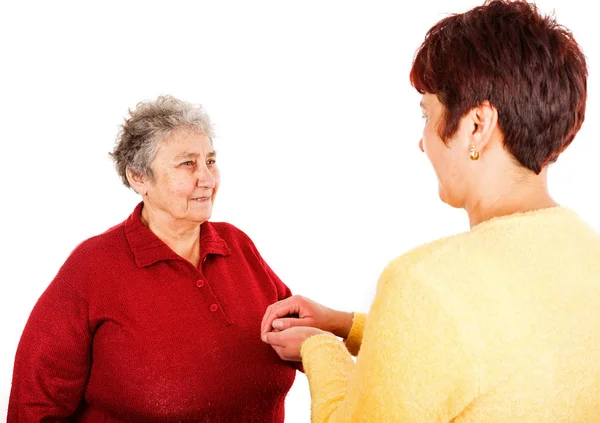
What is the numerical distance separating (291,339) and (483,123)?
73 cm

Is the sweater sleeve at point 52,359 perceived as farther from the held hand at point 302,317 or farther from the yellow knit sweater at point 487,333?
the yellow knit sweater at point 487,333

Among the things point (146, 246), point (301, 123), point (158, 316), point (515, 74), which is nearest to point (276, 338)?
point (158, 316)

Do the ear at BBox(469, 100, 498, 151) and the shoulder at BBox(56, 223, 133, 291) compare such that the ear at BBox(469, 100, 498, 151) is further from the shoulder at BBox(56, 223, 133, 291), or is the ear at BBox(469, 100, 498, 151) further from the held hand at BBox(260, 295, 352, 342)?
the shoulder at BBox(56, 223, 133, 291)

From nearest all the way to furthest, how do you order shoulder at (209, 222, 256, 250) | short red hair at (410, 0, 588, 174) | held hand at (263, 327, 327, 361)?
short red hair at (410, 0, 588, 174)
held hand at (263, 327, 327, 361)
shoulder at (209, 222, 256, 250)

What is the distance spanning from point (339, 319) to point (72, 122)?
1620 millimetres

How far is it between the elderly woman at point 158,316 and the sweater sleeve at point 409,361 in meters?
0.90

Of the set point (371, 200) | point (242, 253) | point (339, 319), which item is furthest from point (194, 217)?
point (371, 200)

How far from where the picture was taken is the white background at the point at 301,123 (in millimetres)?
2895

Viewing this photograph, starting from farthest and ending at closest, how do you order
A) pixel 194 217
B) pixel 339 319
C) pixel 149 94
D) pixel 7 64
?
pixel 149 94
pixel 7 64
pixel 194 217
pixel 339 319

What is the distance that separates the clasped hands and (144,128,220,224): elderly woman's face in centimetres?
42

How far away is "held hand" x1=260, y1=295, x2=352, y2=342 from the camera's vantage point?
5.69 ft

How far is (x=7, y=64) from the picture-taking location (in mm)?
2734

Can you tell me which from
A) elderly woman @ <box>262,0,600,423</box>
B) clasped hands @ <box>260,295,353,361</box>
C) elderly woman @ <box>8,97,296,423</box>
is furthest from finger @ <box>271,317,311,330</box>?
elderly woman @ <box>262,0,600,423</box>

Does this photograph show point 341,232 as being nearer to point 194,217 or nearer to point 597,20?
point 194,217
